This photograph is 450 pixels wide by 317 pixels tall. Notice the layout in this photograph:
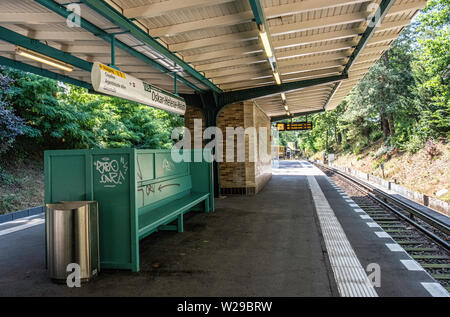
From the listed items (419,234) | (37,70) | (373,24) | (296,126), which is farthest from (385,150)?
(37,70)

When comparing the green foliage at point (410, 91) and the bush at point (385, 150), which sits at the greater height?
the green foliage at point (410, 91)

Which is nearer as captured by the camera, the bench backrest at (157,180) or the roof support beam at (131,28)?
the roof support beam at (131,28)

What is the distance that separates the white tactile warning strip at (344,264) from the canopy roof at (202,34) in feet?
13.6

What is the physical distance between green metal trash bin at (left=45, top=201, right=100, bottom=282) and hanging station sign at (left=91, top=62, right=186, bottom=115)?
1813 millimetres

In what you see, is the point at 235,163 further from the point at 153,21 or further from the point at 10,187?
the point at 10,187

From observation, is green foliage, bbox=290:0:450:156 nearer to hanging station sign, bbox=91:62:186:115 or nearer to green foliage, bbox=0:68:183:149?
hanging station sign, bbox=91:62:186:115

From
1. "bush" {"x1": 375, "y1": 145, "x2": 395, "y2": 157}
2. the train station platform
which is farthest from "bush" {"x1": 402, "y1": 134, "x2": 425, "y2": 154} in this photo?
the train station platform

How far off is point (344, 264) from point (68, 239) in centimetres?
386

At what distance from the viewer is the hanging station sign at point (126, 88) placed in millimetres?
4453

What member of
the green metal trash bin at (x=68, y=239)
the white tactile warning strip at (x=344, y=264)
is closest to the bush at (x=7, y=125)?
the green metal trash bin at (x=68, y=239)

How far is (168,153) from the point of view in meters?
6.66

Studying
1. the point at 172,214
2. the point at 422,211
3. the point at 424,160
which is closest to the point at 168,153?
the point at 172,214

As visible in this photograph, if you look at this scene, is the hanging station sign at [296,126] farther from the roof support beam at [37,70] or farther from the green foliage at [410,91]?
the roof support beam at [37,70]

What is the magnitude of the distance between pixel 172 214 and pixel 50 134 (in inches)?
386
